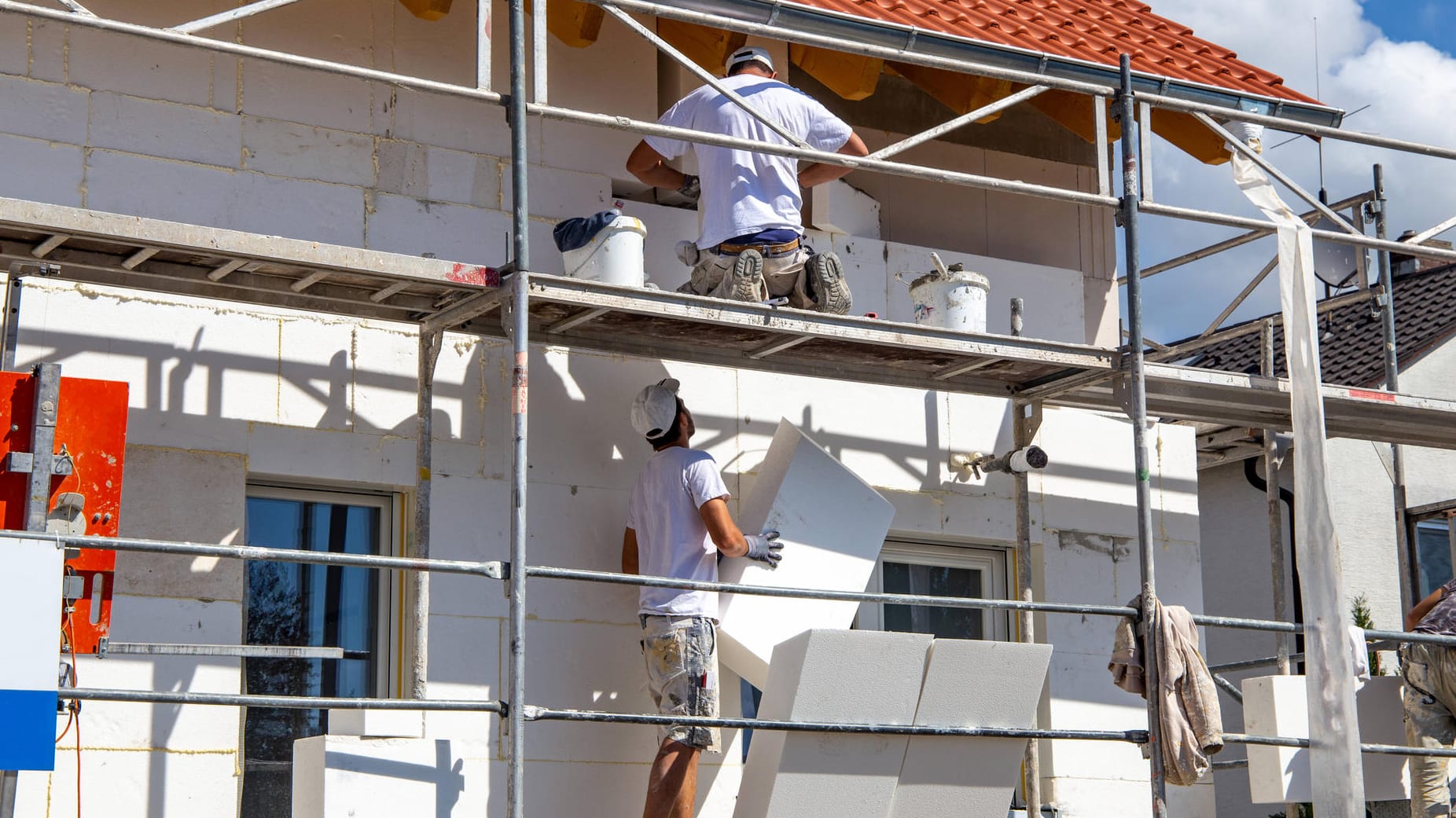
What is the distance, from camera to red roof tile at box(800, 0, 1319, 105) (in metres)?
8.40

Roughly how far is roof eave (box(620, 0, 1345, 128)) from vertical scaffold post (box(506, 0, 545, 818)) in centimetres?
54

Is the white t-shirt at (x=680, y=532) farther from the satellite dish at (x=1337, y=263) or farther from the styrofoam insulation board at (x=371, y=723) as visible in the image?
the satellite dish at (x=1337, y=263)

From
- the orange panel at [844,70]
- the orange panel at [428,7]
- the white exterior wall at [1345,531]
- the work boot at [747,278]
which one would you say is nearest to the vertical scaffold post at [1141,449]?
the orange panel at [844,70]

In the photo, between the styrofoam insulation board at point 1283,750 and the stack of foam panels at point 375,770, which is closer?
the stack of foam panels at point 375,770

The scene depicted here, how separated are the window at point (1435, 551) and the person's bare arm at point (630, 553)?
11.0 m

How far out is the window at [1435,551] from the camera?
16.2 meters

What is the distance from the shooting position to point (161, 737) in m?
6.46

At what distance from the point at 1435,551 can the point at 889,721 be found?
11494 mm

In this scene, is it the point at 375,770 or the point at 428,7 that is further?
the point at 428,7

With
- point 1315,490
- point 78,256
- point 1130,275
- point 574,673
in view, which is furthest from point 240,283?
point 1315,490

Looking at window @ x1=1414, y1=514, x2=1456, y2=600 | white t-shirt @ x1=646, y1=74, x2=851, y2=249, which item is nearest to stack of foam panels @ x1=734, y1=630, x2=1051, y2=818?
white t-shirt @ x1=646, y1=74, x2=851, y2=249

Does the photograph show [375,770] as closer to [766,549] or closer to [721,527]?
[721,527]

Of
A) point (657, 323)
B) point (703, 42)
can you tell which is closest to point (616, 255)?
point (657, 323)

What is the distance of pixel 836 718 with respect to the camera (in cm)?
654
